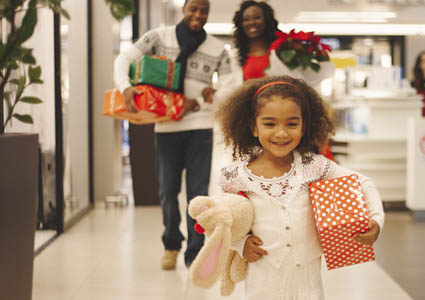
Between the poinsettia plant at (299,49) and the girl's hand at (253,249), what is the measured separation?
61.0 inches

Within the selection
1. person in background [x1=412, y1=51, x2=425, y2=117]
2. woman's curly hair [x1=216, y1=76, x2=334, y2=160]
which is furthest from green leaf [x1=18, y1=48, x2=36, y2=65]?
person in background [x1=412, y1=51, x2=425, y2=117]

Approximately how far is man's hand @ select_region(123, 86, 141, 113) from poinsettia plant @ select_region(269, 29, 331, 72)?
0.79 m

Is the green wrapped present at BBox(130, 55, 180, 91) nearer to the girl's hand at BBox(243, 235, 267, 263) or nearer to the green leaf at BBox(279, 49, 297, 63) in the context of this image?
the green leaf at BBox(279, 49, 297, 63)

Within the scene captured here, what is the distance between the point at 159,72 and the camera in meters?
2.93

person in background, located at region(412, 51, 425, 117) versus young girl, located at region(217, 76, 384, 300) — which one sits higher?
person in background, located at region(412, 51, 425, 117)

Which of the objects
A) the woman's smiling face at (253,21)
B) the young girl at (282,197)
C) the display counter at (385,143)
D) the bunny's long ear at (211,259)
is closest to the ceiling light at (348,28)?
the display counter at (385,143)

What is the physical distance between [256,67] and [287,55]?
20cm

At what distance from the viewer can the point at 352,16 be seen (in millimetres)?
12703

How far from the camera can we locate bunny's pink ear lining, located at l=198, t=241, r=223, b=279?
1.49 meters

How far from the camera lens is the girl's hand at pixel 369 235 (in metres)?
1.53

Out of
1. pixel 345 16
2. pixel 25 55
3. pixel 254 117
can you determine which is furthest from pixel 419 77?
pixel 345 16

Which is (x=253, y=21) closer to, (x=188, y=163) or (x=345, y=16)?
(x=188, y=163)

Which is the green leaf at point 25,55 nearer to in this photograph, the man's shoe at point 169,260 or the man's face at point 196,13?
the man's face at point 196,13

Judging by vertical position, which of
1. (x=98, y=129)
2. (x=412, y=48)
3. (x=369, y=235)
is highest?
Result: (x=412, y=48)
